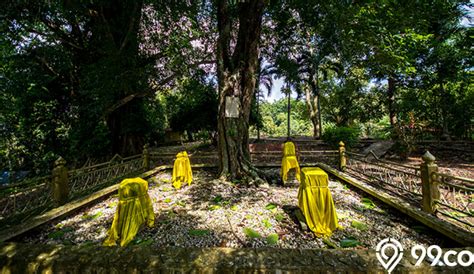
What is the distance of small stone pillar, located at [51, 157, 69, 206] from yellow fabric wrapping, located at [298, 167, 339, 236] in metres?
5.61

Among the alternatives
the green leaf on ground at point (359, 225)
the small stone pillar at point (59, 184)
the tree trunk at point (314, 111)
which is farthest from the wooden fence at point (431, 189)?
the tree trunk at point (314, 111)

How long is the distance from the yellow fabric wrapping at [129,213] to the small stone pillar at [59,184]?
8.50ft

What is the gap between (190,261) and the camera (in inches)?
80.9

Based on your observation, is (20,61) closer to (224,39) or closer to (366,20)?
(224,39)

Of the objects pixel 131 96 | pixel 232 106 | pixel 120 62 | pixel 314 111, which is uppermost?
pixel 120 62

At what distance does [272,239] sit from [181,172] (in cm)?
385

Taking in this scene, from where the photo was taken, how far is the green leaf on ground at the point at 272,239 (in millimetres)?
3180

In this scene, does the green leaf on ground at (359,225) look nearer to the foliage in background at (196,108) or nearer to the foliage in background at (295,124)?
the foliage in background at (196,108)

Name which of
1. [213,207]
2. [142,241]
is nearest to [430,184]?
[213,207]

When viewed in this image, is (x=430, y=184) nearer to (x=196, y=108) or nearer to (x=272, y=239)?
(x=272, y=239)

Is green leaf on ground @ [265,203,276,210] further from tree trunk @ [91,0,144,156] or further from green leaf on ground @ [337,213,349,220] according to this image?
tree trunk @ [91,0,144,156]

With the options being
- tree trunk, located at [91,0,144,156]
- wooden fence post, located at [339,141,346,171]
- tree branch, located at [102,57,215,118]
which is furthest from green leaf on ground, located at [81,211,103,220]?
wooden fence post, located at [339,141,346,171]

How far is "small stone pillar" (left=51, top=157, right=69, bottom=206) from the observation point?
15.8ft

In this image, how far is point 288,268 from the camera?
1955 mm
